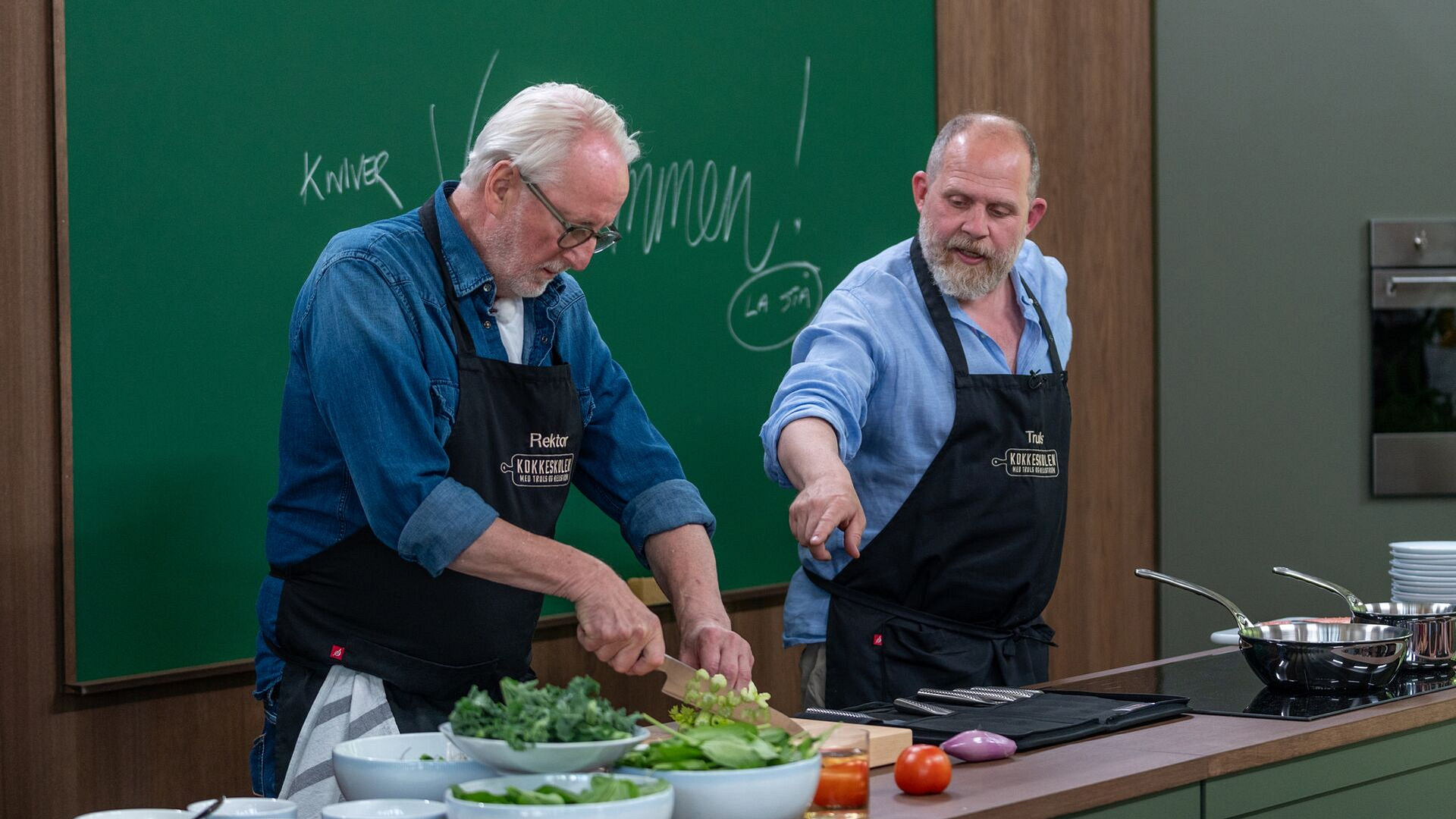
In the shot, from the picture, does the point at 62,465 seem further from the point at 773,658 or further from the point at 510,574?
the point at 773,658

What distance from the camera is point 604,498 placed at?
246 centimetres

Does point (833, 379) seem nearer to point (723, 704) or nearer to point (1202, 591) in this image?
point (1202, 591)

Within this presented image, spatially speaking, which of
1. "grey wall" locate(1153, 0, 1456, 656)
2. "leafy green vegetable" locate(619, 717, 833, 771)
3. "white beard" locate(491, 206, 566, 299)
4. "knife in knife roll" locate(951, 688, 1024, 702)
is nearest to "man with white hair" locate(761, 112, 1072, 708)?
"knife in knife roll" locate(951, 688, 1024, 702)

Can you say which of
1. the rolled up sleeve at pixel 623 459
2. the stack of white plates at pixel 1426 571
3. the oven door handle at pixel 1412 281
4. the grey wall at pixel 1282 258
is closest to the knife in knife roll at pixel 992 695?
the rolled up sleeve at pixel 623 459

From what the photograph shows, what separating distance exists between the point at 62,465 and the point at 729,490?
150 cm

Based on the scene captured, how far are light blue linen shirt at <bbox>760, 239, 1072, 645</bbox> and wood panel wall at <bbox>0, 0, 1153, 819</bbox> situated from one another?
27.7 inches

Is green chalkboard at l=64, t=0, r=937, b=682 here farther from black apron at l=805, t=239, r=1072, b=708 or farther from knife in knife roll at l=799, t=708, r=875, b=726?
knife in knife roll at l=799, t=708, r=875, b=726

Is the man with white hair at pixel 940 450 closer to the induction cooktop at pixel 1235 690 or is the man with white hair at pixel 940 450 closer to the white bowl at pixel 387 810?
the induction cooktop at pixel 1235 690

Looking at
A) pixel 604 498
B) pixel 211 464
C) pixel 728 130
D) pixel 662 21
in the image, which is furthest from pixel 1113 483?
pixel 211 464

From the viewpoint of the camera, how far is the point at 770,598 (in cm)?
356

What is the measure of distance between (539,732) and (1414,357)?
3.57 meters

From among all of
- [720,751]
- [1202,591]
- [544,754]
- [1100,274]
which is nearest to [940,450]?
[1202,591]

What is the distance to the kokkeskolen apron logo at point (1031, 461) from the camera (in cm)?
276

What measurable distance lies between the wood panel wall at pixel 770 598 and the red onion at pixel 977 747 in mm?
1398
